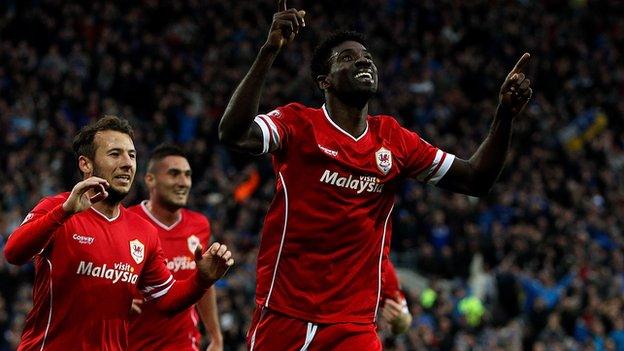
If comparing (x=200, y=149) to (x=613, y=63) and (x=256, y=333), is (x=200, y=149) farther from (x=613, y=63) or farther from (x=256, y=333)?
(x=256, y=333)

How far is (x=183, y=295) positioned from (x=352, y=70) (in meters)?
1.72

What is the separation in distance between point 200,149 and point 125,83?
2.78 meters

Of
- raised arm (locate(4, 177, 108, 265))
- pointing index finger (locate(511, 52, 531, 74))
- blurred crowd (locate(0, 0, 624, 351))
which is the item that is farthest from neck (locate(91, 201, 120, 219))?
blurred crowd (locate(0, 0, 624, 351))

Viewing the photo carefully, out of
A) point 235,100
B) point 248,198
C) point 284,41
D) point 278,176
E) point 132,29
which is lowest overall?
point 248,198

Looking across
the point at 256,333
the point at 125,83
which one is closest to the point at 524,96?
the point at 256,333

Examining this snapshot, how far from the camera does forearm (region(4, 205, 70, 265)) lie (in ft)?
18.8

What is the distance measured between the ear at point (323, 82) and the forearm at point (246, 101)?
886mm

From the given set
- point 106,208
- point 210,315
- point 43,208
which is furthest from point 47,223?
point 210,315

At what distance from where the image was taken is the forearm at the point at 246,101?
546cm

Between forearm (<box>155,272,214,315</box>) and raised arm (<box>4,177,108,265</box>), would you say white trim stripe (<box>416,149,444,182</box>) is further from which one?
Result: raised arm (<box>4,177,108,265</box>)

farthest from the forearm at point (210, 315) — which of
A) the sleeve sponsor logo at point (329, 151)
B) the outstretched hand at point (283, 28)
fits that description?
the outstretched hand at point (283, 28)

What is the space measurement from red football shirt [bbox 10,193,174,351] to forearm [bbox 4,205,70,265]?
0.74 feet

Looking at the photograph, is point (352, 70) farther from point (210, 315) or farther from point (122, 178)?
point (210, 315)

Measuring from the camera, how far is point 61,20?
23.9 meters
